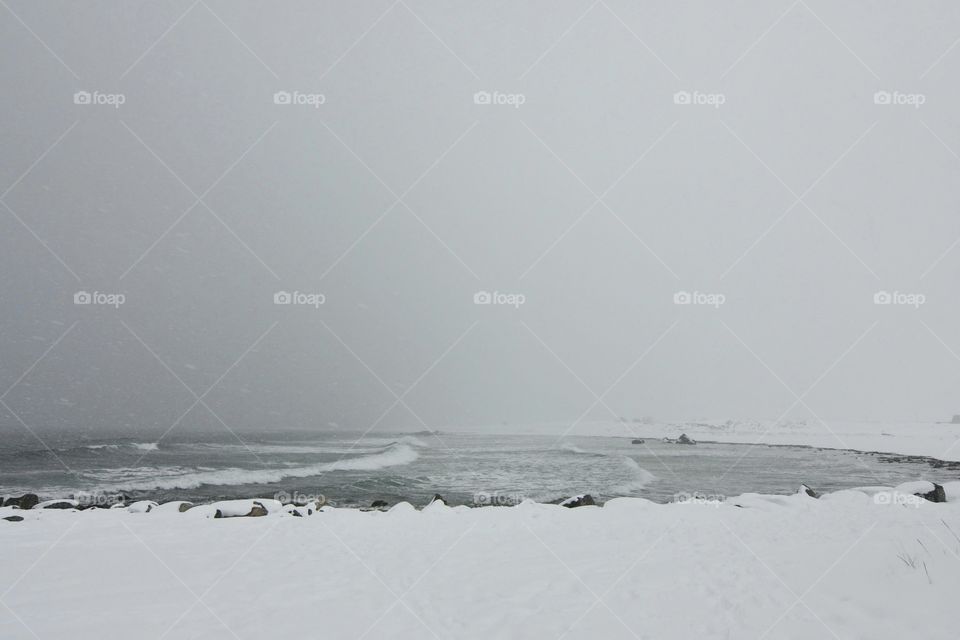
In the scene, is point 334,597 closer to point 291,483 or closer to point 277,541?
point 277,541

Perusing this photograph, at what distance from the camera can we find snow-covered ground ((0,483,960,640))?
454 cm

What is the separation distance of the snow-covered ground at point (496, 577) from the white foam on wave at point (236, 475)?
12767 mm

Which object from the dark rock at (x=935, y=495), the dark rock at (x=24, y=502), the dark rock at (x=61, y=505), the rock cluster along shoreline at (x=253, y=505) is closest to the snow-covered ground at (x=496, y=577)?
the rock cluster along shoreline at (x=253, y=505)

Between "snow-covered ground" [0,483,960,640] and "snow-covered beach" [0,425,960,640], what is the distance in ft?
0.09

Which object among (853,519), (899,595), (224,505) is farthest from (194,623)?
(853,519)

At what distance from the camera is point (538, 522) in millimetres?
10273

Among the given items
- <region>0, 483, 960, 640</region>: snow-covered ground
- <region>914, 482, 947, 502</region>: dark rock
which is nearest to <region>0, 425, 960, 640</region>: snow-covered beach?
<region>0, 483, 960, 640</region>: snow-covered ground

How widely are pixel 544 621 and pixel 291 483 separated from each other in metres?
20.7

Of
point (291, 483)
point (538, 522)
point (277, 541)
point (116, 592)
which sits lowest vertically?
point (291, 483)

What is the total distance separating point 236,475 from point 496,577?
23.7m

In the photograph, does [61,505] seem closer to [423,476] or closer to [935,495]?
[423,476]

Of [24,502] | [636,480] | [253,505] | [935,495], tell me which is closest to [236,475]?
[24,502]

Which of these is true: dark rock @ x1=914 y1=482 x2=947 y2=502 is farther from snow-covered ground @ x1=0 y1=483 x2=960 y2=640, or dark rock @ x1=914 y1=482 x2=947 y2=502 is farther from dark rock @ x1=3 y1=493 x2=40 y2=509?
dark rock @ x1=3 y1=493 x2=40 y2=509

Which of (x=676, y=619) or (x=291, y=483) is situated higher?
(x=676, y=619)
